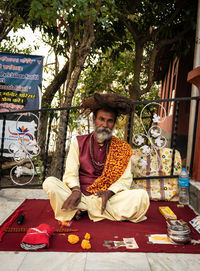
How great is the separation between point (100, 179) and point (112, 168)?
0.62ft

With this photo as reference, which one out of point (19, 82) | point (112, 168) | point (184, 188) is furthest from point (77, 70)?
point (184, 188)

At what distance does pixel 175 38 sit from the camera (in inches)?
251

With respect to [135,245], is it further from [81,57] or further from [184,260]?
[81,57]

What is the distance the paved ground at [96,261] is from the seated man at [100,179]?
0.68 m

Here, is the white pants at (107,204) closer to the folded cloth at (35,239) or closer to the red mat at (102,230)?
the red mat at (102,230)

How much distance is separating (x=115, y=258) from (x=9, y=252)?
0.85 meters

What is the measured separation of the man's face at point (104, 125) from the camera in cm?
321

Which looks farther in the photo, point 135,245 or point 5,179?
point 5,179

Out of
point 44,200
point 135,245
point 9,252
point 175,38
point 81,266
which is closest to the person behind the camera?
point 81,266

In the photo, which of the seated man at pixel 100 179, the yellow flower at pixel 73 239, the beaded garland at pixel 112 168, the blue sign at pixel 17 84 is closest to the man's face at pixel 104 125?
the seated man at pixel 100 179

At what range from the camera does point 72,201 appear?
2.88m

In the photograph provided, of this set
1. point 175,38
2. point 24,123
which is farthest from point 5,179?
point 175,38

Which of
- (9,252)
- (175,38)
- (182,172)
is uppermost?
(175,38)

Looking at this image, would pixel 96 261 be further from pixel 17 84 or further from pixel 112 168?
pixel 17 84
